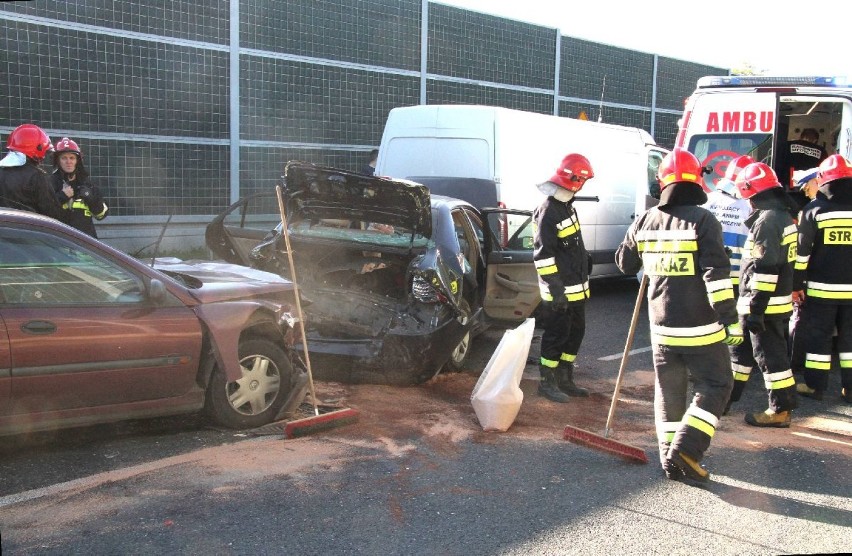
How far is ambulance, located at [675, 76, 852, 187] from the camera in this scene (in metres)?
8.77

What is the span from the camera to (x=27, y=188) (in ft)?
24.6

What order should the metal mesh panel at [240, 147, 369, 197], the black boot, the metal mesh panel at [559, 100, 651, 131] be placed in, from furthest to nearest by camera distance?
the metal mesh panel at [559, 100, 651, 131] < the metal mesh panel at [240, 147, 369, 197] < the black boot

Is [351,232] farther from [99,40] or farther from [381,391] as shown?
[99,40]

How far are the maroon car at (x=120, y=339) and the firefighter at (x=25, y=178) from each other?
216 centimetres

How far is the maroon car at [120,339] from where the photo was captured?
4828mm

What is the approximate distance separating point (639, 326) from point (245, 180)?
6.84m

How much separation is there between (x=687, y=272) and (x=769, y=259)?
5.05ft

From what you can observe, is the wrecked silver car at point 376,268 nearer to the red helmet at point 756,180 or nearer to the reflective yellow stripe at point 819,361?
the red helmet at point 756,180

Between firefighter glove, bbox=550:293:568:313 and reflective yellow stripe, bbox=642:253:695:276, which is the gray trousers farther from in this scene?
firefighter glove, bbox=550:293:568:313

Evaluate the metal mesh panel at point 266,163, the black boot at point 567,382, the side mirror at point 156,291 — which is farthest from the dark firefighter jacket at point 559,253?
the metal mesh panel at point 266,163

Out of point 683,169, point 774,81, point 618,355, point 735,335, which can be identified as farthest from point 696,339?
point 774,81

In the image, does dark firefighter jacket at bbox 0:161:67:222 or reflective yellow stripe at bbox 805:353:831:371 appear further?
dark firefighter jacket at bbox 0:161:67:222

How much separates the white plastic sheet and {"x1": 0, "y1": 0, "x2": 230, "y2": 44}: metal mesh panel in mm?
8433

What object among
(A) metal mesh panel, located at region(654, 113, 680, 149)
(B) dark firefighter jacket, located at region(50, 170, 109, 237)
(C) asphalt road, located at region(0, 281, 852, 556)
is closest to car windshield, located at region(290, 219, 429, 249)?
(C) asphalt road, located at region(0, 281, 852, 556)
